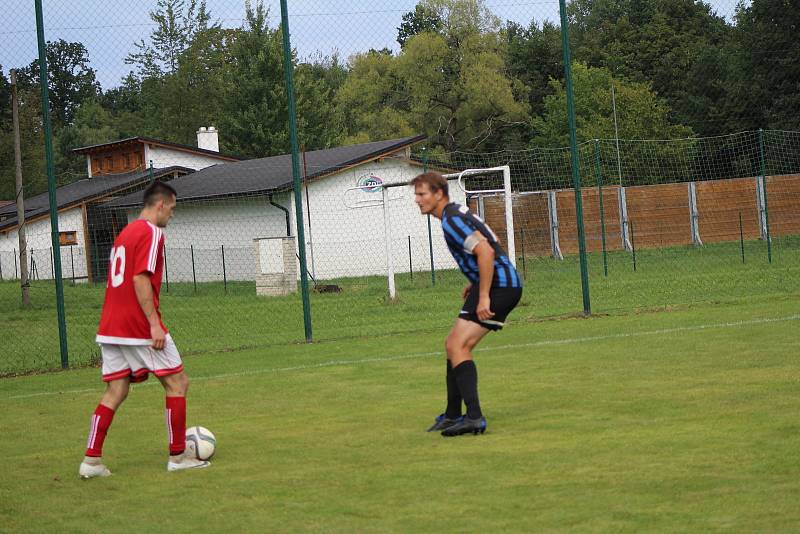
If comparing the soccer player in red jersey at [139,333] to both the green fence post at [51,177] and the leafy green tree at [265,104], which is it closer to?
the green fence post at [51,177]

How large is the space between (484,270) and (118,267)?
2.49m

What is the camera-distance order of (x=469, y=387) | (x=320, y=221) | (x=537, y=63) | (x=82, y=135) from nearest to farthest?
(x=469, y=387), (x=320, y=221), (x=537, y=63), (x=82, y=135)

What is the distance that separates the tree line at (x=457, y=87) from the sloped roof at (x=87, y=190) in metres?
1.28

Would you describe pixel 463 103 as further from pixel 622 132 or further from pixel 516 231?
pixel 516 231

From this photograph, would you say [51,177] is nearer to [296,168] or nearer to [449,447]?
[296,168]

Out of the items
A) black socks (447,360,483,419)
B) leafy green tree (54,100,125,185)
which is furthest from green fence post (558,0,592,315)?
leafy green tree (54,100,125,185)

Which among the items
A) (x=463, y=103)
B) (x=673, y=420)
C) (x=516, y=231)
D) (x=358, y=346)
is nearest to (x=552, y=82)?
(x=463, y=103)

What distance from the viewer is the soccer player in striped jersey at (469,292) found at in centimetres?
778

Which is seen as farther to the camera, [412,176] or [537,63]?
[537,63]

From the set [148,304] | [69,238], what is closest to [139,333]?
[148,304]

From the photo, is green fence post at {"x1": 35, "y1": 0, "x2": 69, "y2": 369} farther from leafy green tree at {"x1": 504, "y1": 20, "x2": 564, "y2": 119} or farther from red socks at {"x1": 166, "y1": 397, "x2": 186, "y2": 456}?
leafy green tree at {"x1": 504, "y1": 20, "x2": 564, "y2": 119}

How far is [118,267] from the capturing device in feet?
23.8

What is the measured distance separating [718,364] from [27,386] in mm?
7942

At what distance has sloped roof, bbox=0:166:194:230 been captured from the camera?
43.7 metres
